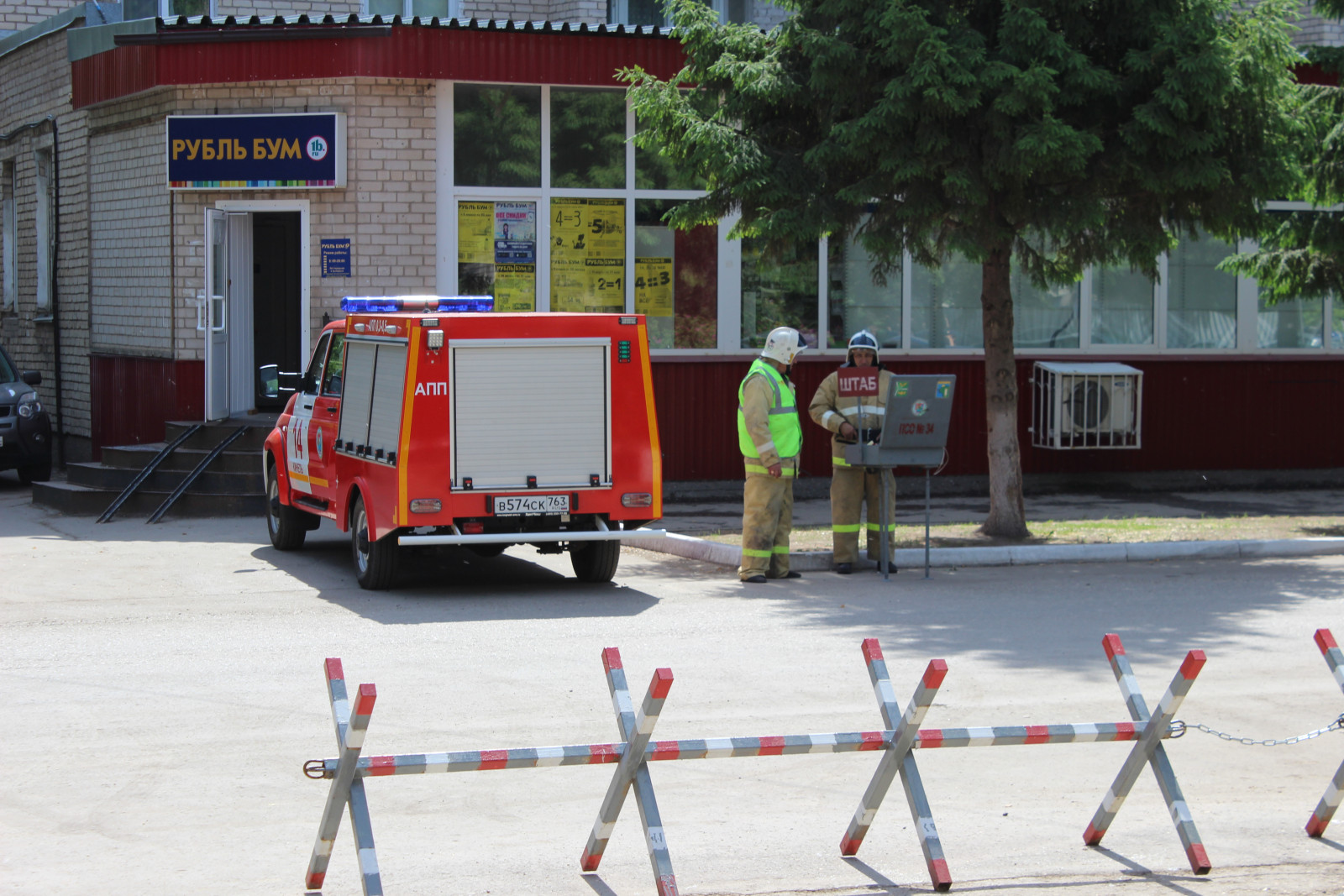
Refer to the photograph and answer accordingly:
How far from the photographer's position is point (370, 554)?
37.8ft

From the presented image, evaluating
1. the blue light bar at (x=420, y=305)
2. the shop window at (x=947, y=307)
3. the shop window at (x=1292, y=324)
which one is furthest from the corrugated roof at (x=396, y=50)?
the shop window at (x=1292, y=324)

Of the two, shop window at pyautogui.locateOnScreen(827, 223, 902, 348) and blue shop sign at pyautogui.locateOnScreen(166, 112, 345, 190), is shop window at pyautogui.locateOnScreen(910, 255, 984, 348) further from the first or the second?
blue shop sign at pyautogui.locateOnScreen(166, 112, 345, 190)

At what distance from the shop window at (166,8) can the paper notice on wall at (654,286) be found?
738cm

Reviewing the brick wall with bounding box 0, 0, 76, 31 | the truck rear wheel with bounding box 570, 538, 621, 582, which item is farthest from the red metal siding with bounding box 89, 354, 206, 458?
the truck rear wheel with bounding box 570, 538, 621, 582

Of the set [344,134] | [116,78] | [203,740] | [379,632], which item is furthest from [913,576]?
[116,78]

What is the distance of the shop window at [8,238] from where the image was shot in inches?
923

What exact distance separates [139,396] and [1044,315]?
36.7 feet

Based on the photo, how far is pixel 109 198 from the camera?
19.1 m

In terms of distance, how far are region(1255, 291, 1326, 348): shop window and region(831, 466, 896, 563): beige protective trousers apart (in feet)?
30.6

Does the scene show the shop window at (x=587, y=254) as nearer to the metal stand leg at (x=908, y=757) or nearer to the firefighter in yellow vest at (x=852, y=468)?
the firefighter in yellow vest at (x=852, y=468)

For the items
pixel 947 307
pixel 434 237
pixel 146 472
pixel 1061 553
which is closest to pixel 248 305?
pixel 434 237

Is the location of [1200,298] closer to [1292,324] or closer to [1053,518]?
[1292,324]

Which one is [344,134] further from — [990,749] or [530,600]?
[990,749]

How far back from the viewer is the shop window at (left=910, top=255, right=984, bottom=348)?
1858cm
